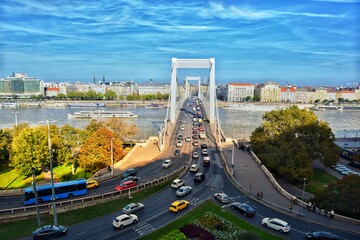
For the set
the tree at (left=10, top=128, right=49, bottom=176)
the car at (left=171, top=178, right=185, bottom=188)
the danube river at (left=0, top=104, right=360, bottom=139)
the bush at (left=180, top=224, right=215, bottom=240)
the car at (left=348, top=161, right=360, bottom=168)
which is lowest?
the car at (left=348, top=161, right=360, bottom=168)

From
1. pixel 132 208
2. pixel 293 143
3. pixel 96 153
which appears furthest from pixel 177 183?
pixel 293 143

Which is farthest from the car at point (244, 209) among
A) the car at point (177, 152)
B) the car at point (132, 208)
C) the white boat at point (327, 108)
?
the white boat at point (327, 108)

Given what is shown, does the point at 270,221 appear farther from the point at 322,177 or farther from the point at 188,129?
the point at 188,129

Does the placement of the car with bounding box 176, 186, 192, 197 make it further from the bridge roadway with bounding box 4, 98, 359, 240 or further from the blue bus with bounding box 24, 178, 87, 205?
the blue bus with bounding box 24, 178, 87, 205

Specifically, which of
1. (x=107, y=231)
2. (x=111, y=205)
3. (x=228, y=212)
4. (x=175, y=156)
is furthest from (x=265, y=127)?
(x=107, y=231)

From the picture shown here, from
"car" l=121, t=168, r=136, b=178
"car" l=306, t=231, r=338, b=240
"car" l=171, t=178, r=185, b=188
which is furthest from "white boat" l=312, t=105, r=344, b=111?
"car" l=306, t=231, r=338, b=240

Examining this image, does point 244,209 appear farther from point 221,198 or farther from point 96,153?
point 96,153
